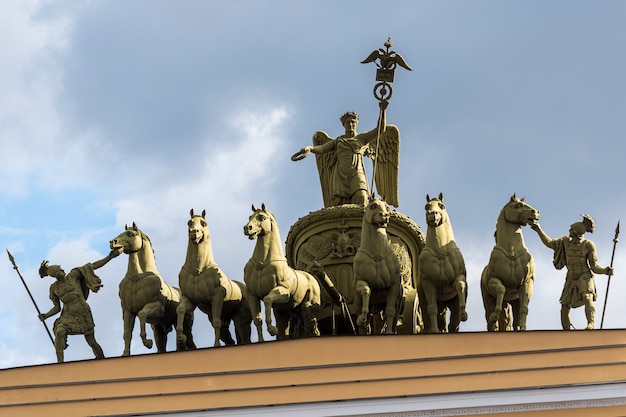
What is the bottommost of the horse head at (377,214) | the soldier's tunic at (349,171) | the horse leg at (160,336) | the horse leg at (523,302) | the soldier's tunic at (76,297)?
the horse leg at (523,302)

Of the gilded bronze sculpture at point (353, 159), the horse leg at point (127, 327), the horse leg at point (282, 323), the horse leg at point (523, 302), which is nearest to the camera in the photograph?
the horse leg at point (523, 302)

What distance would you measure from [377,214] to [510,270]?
1.97 meters

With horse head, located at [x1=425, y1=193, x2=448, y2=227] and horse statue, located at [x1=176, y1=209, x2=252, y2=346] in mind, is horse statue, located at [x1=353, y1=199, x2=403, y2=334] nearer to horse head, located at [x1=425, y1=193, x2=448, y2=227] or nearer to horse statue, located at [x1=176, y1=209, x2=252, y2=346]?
horse head, located at [x1=425, y1=193, x2=448, y2=227]

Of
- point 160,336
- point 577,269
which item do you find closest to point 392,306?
point 577,269

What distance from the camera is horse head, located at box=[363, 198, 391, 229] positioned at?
103 feet

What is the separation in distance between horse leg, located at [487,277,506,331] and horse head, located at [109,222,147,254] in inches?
195

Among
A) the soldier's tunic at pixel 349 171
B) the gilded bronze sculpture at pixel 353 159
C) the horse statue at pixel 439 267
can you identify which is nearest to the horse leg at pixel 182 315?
the horse statue at pixel 439 267

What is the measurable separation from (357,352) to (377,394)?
79 cm

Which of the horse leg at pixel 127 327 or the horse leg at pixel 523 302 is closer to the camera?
the horse leg at pixel 523 302

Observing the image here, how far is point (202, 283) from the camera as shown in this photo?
104 feet

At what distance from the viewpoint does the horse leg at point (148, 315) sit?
31.6 m

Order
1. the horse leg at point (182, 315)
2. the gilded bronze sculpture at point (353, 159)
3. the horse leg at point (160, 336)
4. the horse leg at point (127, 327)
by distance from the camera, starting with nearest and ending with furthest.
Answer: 1. the horse leg at point (182, 315)
2. the horse leg at point (127, 327)
3. the horse leg at point (160, 336)
4. the gilded bronze sculpture at point (353, 159)

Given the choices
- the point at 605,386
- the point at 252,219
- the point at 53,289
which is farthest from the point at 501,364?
the point at 53,289

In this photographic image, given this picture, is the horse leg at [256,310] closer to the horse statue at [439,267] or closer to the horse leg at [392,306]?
the horse leg at [392,306]
